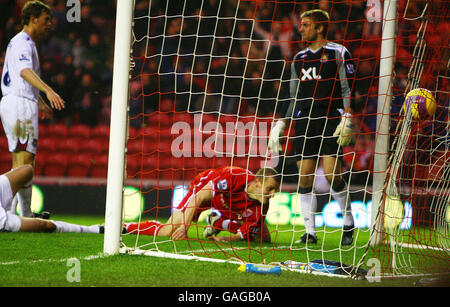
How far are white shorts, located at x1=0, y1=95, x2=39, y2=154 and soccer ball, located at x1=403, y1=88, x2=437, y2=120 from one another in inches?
133

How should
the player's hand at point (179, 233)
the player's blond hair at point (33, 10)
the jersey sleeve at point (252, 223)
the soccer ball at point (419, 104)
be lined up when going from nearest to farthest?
1. the soccer ball at point (419, 104)
2. the player's hand at point (179, 233)
3. the jersey sleeve at point (252, 223)
4. the player's blond hair at point (33, 10)

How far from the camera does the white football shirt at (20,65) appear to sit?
18.0ft

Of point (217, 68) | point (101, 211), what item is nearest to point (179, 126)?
point (217, 68)

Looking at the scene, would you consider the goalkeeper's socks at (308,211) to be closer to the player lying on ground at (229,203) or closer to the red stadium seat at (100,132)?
the player lying on ground at (229,203)

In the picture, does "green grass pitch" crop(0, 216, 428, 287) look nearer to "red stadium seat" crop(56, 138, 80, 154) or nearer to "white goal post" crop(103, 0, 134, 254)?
"white goal post" crop(103, 0, 134, 254)

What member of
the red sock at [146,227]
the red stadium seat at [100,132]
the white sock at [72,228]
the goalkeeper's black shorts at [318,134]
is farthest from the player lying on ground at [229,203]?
the red stadium seat at [100,132]

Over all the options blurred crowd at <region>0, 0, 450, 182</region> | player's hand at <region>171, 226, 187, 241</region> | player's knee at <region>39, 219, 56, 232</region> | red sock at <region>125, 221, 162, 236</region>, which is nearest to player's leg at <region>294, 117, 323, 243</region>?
player's hand at <region>171, 226, 187, 241</region>

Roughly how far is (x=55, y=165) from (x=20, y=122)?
302cm

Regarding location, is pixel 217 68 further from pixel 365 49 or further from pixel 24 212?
pixel 24 212

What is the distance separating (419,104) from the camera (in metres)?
3.65

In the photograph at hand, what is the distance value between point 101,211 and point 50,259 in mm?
3832

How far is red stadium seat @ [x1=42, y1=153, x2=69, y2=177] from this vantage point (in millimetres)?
8359

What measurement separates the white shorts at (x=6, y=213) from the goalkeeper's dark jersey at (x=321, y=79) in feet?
7.53
